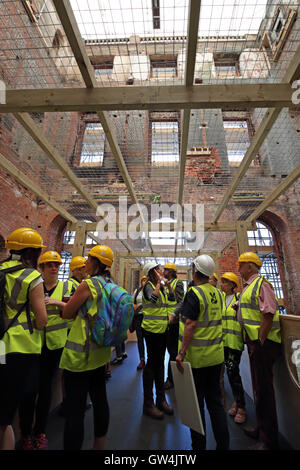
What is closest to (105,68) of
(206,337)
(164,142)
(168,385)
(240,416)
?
(164,142)

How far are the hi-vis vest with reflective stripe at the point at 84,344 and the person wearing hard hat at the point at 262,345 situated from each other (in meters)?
1.39

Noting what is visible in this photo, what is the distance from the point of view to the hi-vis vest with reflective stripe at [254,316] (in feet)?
6.51

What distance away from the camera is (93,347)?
148 cm

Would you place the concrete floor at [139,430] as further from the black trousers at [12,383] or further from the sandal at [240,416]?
the black trousers at [12,383]

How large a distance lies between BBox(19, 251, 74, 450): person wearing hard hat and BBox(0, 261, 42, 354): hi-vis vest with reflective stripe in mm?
340

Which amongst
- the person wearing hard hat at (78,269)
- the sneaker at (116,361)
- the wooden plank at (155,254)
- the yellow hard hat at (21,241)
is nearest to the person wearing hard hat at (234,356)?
the person wearing hard hat at (78,269)

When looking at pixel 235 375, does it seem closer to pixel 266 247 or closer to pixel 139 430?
pixel 139 430

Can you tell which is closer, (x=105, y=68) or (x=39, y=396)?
(x=39, y=396)

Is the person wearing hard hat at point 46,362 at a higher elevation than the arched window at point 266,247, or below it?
below

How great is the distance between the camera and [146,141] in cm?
314

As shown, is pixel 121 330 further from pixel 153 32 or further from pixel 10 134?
pixel 10 134

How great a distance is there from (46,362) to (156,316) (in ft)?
4.17

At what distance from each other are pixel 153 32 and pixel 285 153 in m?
2.43
